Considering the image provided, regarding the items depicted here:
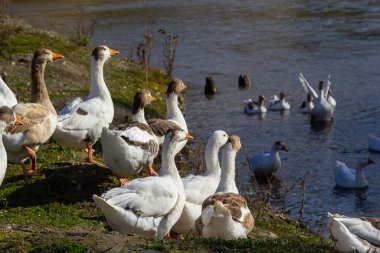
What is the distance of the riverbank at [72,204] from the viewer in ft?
23.3

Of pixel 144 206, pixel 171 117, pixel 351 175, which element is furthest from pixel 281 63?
pixel 144 206

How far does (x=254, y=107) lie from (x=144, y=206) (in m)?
13.6

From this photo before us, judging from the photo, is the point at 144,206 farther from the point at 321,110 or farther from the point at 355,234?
the point at 321,110

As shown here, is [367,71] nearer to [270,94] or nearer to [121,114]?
[270,94]

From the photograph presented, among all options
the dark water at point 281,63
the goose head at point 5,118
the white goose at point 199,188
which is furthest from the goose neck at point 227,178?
the dark water at point 281,63

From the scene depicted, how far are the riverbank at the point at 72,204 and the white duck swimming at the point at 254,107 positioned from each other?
2960mm

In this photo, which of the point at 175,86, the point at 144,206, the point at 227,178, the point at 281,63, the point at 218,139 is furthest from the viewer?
the point at 281,63

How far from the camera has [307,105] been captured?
22.2 m

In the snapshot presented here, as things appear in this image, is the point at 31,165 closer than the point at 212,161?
No

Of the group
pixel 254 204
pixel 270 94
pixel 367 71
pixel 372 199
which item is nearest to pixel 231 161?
pixel 254 204

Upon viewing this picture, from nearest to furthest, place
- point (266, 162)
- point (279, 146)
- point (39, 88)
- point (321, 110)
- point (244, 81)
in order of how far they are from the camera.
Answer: point (39, 88), point (266, 162), point (279, 146), point (321, 110), point (244, 81)

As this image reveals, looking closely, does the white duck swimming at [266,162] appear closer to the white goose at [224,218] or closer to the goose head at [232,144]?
the goose head at [232,144]

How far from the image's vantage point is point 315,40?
2983 cm

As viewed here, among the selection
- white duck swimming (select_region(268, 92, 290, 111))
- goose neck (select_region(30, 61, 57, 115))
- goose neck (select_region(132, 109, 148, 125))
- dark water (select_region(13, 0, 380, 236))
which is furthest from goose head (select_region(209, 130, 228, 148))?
white duck swimming (select_region(268, 92, 290, 111))
